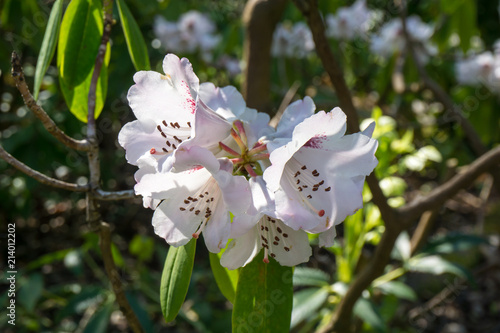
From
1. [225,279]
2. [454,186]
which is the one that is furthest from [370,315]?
[225,279]

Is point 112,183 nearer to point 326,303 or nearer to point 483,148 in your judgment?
point 326,303

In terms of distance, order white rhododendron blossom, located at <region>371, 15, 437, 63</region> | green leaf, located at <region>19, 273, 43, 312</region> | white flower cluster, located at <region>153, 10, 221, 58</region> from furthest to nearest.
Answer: white flower cluster, located at <region>153, 10, 221, 58</region> < white rhododendron blossom, located at <region>371, 15, 437, 63</region> < green leaf, located at <region>19, 273, 43, 312</region>

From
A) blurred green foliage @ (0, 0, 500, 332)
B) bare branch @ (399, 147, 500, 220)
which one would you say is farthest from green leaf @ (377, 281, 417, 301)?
bare branch @ (399, 147, 500, 220)

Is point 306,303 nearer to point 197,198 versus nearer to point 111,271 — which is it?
point 111,271

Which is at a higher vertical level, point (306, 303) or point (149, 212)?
point (306, 303)

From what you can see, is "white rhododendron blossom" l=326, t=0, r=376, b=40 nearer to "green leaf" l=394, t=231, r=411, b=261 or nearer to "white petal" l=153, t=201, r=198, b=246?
"green leaf" l=394, t=231, r=411, b=261
